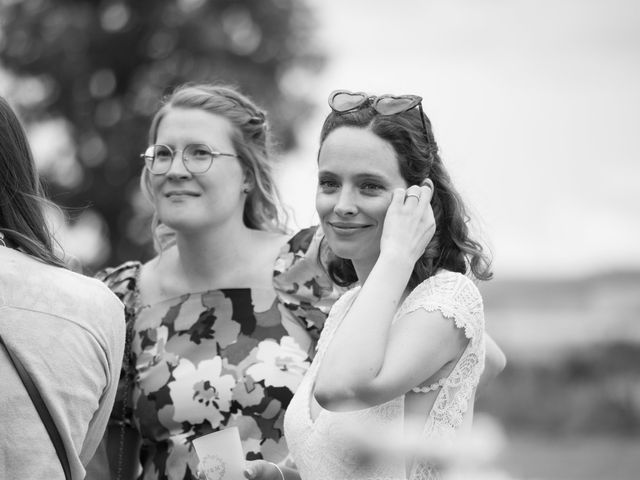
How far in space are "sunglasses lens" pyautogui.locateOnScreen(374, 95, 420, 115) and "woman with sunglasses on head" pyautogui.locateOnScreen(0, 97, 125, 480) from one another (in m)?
1.00

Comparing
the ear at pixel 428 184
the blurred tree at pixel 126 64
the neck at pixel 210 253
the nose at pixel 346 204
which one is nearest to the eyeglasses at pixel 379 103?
the ear at pixel 428 184

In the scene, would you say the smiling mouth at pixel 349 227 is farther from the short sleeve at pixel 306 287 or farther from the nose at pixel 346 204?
the short sleeve at pixel 306 287

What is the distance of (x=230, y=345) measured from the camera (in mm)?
4238

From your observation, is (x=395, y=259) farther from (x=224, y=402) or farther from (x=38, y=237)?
(x=224, y=402)

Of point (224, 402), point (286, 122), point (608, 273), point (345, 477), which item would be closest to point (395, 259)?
point (345, 477)

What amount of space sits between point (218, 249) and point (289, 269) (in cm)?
33

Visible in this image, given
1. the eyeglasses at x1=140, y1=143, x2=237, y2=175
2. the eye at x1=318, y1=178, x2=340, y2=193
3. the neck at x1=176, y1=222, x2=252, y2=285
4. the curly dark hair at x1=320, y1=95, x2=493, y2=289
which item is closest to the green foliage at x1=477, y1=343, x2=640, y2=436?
the neck at x1=176, y1=222, x2=252, y2=285

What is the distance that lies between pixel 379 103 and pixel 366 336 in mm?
783

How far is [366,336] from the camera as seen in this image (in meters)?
2.78

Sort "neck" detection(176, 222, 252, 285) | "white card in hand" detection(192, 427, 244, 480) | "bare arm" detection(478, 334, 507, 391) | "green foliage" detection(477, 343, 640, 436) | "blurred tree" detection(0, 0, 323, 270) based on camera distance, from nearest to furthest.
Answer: "white card in hand" detection(192, 427, 244, 480), "bare arm" detection(478, 334, 507, 391), "neck" detection(176, 222, 252, 285), "green foliage" detection(477, 343, 640, 436), "blurred tree" detection(0, 0, 323, 270)

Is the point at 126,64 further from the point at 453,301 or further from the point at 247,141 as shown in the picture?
the point at 453,301

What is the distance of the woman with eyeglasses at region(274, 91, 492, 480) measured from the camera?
2.77 meters

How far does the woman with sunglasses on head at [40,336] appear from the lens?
2709mm

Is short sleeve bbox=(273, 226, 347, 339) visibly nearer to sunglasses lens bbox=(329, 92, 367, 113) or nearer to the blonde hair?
the blonde hair
